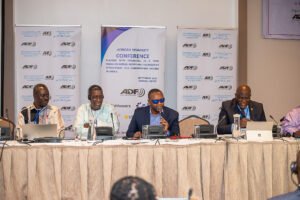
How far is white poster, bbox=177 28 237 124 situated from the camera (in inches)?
256

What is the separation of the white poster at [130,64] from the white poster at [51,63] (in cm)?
43

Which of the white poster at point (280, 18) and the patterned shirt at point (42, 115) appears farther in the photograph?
the white poster at point (280, 18)

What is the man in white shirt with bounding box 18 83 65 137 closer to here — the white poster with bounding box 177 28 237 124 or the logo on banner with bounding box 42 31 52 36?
the logo on banner with bounding box 42 31 52 36

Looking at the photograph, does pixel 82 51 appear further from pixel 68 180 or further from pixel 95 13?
pixel 68 180

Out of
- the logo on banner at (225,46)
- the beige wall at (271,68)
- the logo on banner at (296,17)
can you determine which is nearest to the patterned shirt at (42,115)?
the logo on banner at (225,46)

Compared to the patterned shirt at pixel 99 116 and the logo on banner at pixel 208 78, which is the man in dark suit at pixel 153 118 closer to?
the patterned shirt at pixel 99 116

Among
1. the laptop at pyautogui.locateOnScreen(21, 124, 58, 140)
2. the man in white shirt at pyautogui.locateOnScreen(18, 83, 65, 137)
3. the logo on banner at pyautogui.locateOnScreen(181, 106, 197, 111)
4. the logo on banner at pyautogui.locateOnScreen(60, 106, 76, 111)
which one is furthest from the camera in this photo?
the logo on banner at pyautogui.locateOnScreen(181, 106, 197, 111)

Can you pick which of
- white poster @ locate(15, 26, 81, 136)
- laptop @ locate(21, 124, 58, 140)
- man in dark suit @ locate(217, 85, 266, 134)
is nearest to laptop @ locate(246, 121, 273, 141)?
man in dark suit @ locate(217, 85, 266, 134)

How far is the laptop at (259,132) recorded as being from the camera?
405 cm

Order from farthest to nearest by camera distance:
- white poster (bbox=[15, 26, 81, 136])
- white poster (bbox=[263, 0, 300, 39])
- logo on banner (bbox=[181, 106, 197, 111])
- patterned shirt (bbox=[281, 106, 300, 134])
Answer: white poster (bbox=[263, 0, 300, 39]) < logo on banner (bbox=[181, 106, 197, 111]) < white poster (bbox=[15, 26, 81, 136]) < patterned shirt (bbox=[281, 106, 300, 134])

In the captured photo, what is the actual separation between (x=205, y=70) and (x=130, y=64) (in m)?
1.09

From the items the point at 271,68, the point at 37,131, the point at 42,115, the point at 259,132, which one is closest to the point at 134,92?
the point at 42,115

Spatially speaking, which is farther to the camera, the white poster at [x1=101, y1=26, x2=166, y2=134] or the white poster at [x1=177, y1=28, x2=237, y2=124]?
the white poster at [x1=177, y1=28, x2=237, y2=124]

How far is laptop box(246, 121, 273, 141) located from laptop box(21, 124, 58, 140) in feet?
5.78
